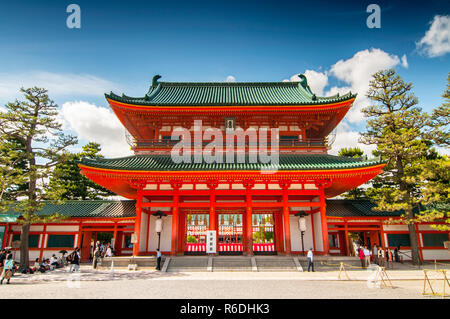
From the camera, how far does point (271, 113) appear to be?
1938cm

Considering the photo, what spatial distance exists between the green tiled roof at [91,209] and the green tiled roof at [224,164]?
581 cm

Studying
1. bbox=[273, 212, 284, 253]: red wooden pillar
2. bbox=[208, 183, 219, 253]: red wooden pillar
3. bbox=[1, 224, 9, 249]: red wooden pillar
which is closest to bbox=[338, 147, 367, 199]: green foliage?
bbox=[273, 212, 284, 253]: red wooden pillar

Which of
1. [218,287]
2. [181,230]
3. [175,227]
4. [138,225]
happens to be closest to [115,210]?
[138,225]

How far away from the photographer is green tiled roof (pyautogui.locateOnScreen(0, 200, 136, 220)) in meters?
21.8

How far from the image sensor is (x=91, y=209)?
23.0 metres

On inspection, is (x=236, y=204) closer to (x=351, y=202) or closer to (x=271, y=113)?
(x=271, y=113)

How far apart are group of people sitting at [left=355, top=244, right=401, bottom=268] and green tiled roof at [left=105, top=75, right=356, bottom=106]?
1165 centimetres

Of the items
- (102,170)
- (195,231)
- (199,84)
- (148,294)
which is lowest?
(148,294)

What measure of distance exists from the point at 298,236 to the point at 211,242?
22.8 ft

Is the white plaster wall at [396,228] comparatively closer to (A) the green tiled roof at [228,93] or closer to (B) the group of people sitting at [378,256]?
(B) the group of people sitting at [378,256]

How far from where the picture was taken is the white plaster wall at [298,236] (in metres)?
19.6

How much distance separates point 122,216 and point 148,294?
508 inches
